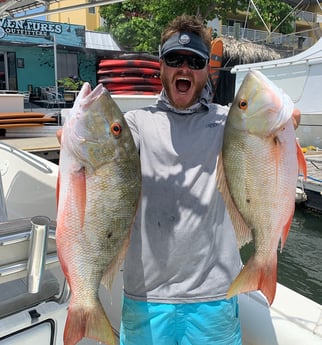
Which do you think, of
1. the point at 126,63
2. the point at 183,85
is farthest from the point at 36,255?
the point at 126,63

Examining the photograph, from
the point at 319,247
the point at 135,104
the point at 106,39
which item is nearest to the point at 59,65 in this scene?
the point at 106,39

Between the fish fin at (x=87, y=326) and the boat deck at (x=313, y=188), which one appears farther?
the boat deck at (x=313, y=188)

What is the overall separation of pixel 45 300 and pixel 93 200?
85cm

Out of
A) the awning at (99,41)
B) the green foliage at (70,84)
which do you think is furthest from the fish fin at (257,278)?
the awning at (99,41)

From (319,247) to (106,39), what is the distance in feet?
67.0

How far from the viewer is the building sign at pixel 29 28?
21.0 meters

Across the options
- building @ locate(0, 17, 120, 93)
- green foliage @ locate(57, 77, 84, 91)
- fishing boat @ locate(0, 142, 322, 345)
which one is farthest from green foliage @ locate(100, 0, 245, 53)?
fishing boat @ locate(0, 142, 322, 345)

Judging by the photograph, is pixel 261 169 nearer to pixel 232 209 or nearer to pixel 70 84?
pixel 232 209

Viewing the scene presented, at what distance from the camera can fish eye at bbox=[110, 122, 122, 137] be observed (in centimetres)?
152

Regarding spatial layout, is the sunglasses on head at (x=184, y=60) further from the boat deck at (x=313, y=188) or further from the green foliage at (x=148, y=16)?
the green foliage at (x=148, y=16)

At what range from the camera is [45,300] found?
2.08 metres

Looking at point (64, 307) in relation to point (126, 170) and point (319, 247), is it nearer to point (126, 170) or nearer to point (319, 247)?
point (126, 170)

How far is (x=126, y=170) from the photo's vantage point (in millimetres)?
1566

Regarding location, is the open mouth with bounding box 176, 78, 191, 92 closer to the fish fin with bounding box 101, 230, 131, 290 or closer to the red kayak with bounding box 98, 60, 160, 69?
the fish fin with bounding box 101, 230, 131, 290
